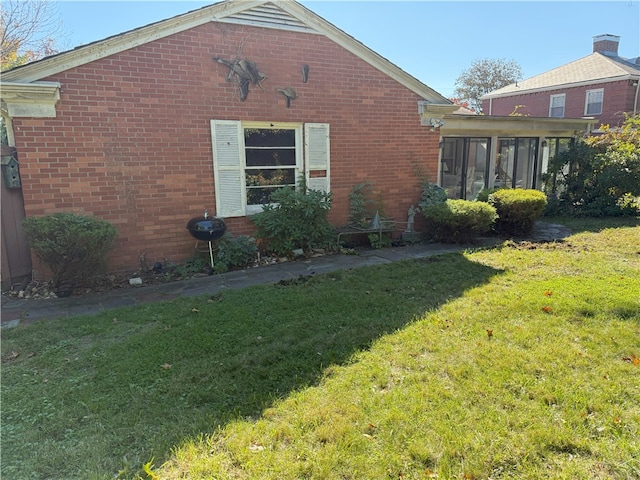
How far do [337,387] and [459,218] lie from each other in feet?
18.5

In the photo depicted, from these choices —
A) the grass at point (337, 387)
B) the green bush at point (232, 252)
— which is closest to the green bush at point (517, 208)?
the grass at point (337, 387)

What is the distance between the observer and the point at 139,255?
6477mm

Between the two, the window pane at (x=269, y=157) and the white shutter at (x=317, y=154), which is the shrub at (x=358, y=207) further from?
the window pane at (x=269, y=157)

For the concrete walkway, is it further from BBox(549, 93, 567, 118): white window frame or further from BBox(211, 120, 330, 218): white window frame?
BBox(549, 93, 567, 118): white window frame

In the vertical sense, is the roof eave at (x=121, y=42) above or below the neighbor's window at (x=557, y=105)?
below

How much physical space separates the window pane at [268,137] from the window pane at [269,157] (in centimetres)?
11

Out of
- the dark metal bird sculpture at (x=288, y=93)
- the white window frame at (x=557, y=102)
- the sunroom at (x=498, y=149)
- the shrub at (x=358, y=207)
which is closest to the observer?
the dark metal bird sculpture at (x=288, y=93)

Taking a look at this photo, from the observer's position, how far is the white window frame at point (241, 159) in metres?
6.87

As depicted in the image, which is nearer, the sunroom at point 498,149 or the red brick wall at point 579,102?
the sunroom at point 498,149

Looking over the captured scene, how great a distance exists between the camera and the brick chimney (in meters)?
23.9

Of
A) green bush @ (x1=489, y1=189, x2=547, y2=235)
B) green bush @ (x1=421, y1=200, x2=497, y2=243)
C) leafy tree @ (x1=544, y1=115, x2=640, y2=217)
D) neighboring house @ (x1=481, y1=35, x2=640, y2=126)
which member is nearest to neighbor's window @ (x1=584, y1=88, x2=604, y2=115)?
neighboring house @ (x1=481, y1=35, x2=640, y2=126)

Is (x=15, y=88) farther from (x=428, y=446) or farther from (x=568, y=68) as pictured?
(x=568, y=68)

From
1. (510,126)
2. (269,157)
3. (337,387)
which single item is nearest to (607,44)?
(510,126)

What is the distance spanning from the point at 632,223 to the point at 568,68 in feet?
60.4
